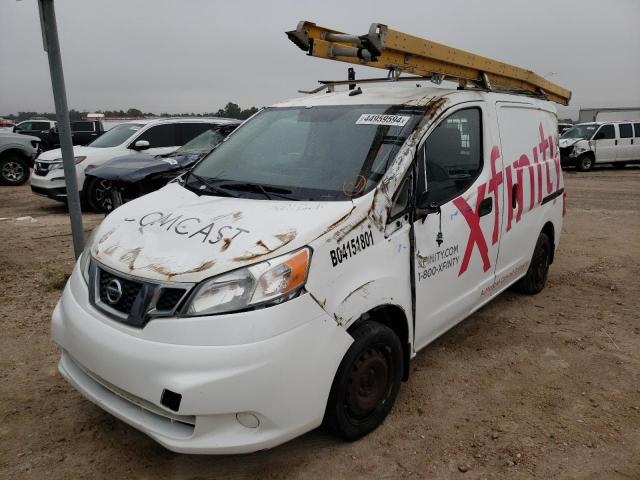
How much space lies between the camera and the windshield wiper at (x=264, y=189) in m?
2.75

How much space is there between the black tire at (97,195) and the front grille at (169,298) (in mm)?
7330

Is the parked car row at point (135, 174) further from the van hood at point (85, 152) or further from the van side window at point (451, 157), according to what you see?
the van hood at point (85, 152)

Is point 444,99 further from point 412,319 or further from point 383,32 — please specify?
point 412,319

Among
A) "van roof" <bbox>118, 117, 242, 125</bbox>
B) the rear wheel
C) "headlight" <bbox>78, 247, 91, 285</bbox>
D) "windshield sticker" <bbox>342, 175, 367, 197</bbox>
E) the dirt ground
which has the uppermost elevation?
"van roof" <bbox>118, 117, 242, 125</bbox>

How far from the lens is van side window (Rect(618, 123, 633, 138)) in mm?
18094

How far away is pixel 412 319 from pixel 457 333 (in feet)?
4.44

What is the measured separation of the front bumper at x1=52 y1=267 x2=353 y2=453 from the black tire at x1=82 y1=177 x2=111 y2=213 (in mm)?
7180

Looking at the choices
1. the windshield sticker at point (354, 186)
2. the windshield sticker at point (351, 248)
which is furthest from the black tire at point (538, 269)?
the windshield sticker at point (351, 248)

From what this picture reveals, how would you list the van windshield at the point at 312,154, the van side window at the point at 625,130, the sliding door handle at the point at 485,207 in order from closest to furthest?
the van windshield at the point at 312,154
the sliding door handle at the point at 485,207
the van side window at the point at 625,130

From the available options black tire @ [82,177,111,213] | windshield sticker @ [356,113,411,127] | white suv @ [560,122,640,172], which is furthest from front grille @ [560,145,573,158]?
windshield sticker @ [356,113,411,127]

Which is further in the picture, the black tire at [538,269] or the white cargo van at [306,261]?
the black tire at [538,269]

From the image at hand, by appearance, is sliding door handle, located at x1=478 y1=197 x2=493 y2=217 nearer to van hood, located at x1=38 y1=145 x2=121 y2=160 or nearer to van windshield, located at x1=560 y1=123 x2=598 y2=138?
van hood, located at x1=38 y1=145 x2=121 y2=160

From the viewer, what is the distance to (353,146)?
2.93 meters

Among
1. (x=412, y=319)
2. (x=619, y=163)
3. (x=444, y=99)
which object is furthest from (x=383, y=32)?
(x=619, y=163)
